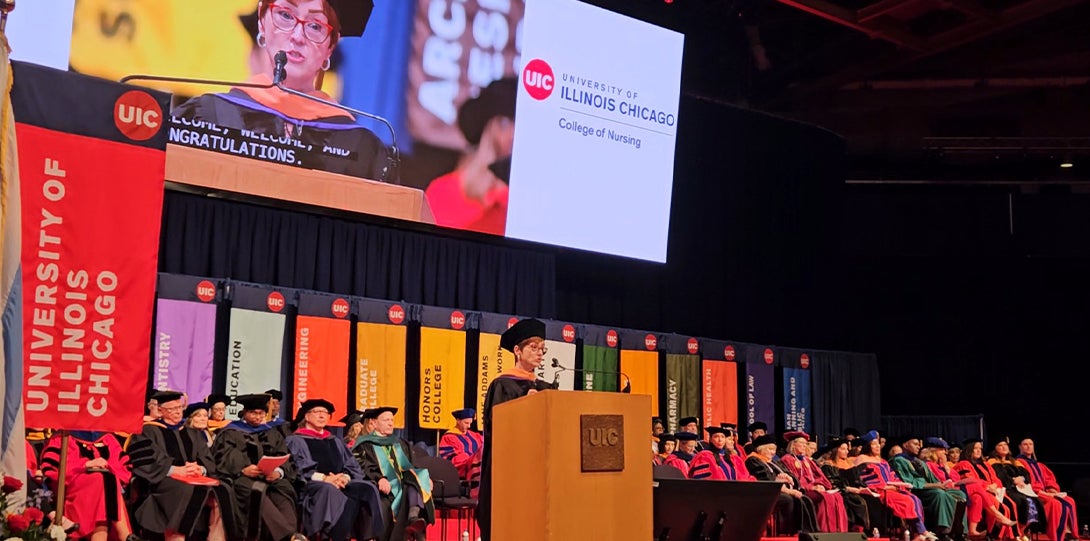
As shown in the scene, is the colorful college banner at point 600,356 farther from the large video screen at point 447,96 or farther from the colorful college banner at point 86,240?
the colorful college banner at point 86,240

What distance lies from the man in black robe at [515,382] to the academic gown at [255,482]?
3666 millimetres

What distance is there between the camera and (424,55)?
10844 millimetres

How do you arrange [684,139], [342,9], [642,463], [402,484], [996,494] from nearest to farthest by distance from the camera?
[642,463] → [402,484] → [342,9] → [996,494] → [684,139]

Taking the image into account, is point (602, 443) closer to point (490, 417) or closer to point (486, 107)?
point (490, 417)

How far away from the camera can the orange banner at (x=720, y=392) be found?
1398cm

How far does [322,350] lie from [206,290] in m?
1.24

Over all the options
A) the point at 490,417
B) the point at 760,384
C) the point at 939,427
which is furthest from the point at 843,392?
the point at 490,417

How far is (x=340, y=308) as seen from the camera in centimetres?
1080

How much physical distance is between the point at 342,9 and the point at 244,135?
1.70 meters

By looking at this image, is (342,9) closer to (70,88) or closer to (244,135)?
(244,135)

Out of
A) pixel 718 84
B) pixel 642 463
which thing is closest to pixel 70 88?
pixel 642 463

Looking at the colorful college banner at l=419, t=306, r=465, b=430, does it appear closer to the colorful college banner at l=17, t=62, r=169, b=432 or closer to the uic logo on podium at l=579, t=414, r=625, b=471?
the uic logo on podium at l=579, t=414, r=625, b=471

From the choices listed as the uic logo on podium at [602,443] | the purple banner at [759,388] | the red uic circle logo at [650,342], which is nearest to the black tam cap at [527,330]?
the uic logo on podium at [602,443]

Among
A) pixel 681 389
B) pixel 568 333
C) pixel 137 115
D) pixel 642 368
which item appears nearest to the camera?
pixel 137 115
